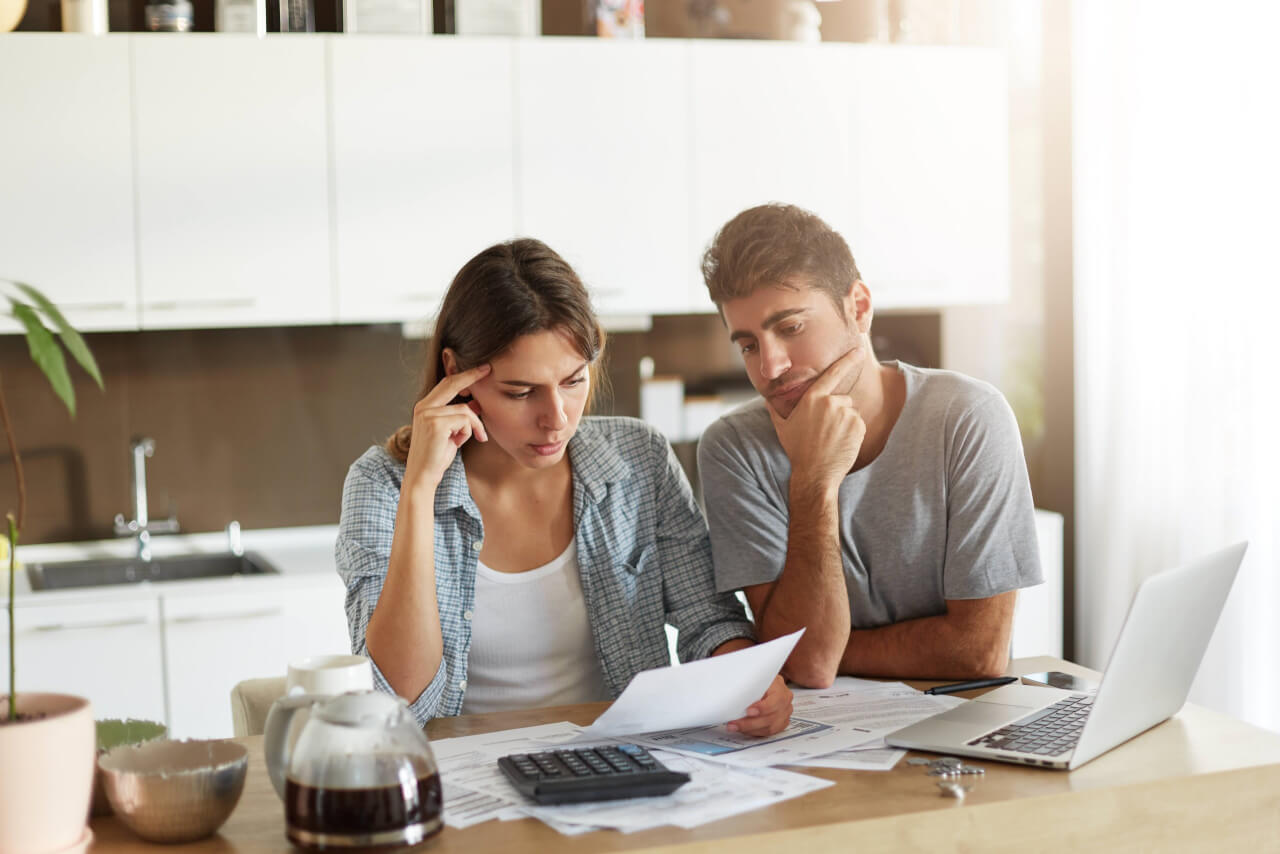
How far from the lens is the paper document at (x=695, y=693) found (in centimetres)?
134

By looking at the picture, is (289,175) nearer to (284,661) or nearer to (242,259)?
(242,259)

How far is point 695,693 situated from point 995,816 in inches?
12.9

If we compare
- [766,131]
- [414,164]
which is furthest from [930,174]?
[414,164]

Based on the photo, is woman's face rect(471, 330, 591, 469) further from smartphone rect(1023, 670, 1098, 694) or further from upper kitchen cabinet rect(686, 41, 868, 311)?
upper kitchen cabinet rect(686, 41, 868, 311)

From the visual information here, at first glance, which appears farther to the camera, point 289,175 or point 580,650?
point 289,175

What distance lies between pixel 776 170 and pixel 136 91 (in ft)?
5.22

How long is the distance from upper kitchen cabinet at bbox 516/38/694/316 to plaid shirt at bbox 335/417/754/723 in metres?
1.37

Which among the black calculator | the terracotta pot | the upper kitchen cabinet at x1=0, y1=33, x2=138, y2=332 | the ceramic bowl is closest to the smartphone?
the black calculator

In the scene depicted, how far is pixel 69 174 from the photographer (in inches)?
118

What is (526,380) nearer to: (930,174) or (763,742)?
(763,742)

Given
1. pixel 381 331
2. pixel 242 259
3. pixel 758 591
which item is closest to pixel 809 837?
pixel 758 591

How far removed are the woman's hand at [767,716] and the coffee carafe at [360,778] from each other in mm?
438

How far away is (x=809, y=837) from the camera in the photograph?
1.16 m

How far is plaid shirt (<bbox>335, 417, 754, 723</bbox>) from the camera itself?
69.7 inches
